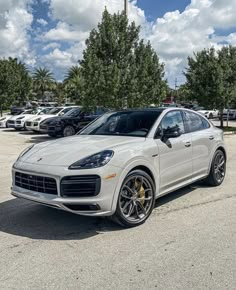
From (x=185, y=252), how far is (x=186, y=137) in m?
2.35

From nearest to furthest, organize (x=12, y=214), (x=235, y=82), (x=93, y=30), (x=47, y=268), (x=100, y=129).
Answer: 1. (x=47, y=268)
2. (x=12, y=214)
3. (x=100, y=129)
4. (x=93, y=30)
5. (x=235, y=82)

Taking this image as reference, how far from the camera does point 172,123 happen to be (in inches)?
221

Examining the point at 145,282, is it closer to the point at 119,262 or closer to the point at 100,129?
the point at 119,262

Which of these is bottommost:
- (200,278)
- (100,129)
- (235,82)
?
(200,278)

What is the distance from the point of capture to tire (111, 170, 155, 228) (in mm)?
4461

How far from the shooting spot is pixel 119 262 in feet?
11.8

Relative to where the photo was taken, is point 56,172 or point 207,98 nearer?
point 56,172

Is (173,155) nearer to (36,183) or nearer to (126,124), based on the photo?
(126,124)

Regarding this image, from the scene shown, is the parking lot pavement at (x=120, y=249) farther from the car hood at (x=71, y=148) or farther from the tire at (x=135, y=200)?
the car hood at (x=71, y=148)

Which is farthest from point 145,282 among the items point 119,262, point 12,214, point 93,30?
point 93,30

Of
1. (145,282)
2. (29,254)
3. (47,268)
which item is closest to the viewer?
(145,282)

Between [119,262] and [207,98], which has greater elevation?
[207,98]

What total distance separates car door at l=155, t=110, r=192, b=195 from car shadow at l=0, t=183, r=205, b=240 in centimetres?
49

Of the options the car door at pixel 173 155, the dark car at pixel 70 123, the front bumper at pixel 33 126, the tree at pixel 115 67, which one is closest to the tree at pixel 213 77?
the tree at pixel 115 67
